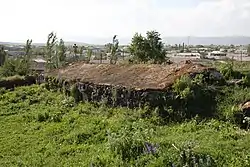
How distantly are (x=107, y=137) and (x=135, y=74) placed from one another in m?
5.06

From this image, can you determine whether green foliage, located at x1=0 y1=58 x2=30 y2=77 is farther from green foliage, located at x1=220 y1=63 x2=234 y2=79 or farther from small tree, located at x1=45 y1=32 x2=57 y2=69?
green foliage, located at x1=220 y1=63 x2=234 y2=79

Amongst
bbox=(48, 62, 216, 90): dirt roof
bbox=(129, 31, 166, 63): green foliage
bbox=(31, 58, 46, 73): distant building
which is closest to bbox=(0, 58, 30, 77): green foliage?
bbox=(31, 58, 46, 73): distant building

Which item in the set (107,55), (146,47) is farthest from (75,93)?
(107,55)

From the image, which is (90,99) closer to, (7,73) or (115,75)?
(115,75)

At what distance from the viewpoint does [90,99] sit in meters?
14.1

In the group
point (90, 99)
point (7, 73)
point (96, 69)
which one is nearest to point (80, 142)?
point (90, 99)

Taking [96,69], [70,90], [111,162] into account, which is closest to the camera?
[111,162]

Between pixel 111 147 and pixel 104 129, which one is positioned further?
pixel 104 129

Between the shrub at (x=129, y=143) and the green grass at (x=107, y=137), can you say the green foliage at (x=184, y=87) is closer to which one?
the green grass at (x=107, y=137)

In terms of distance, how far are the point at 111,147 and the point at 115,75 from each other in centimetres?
680

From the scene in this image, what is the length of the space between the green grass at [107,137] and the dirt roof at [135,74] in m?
1.22

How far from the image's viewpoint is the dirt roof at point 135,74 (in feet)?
41.5

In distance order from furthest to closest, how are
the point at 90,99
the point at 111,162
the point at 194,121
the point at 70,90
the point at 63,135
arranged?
1. the point at 70,90
2. the point at 90,99
3. the point at 63,135
4. the point at 194,121
5. the point at 111,162

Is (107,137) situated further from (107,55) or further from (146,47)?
(107,55)
